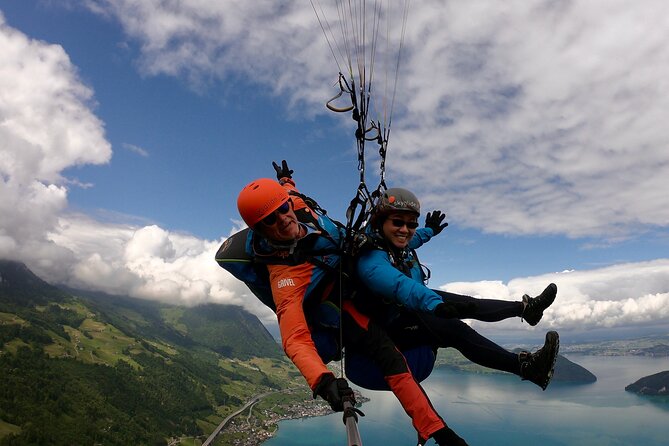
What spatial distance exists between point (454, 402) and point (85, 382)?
3851 inches

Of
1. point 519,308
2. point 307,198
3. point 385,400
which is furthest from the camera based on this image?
point 385,400

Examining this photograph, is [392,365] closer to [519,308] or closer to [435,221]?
[519,308]

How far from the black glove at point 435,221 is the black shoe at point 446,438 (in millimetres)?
2638

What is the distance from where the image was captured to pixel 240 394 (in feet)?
471

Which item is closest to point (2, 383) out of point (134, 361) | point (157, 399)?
point (157, 399)

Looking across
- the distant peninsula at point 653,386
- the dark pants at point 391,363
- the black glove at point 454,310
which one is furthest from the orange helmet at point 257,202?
the distant peninsula at point 653,386

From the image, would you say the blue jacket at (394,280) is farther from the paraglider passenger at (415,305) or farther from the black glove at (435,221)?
the black glove at (435,221)

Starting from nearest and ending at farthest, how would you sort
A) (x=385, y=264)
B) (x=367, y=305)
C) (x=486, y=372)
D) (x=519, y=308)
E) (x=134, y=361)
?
(x=519, y=308) → (x=385, y=264) → (x=367, y=305) → (x=134, y=361) → (x=486, y=372)

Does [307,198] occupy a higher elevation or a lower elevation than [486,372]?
higher

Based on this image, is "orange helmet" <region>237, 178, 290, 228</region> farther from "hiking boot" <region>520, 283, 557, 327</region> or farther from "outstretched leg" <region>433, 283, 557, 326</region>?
"hiking boot" <region>520, 283, 557, 327</region>

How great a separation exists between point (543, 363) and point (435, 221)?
2.28 m

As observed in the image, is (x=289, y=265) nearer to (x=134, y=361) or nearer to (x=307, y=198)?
(x=307, y=198)

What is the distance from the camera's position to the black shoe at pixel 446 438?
2709 millimetres

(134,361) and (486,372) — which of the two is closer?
(134,361)
